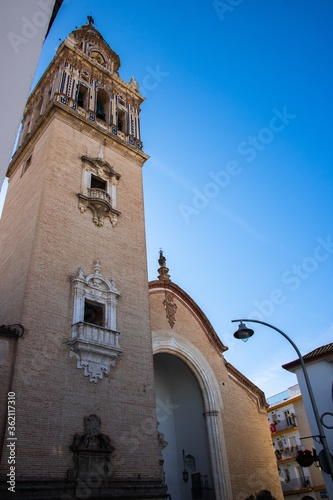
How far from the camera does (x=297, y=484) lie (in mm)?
30266

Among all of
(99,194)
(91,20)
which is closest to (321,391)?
(99,194)

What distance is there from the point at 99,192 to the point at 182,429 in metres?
11.8

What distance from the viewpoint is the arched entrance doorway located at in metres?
17.4

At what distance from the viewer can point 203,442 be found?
17.8 meters

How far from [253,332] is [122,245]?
275 inches

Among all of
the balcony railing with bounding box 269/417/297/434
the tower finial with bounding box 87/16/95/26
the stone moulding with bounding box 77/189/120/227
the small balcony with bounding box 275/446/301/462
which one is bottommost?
the small balcony with bounding box 275/446/301/462

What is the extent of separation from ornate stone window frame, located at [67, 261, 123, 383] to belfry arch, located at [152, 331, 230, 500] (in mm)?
4864

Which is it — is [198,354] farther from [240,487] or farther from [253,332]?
[253,332]

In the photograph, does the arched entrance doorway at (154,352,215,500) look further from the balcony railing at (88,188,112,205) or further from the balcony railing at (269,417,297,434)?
the balcony railing at (269,417,297,434)

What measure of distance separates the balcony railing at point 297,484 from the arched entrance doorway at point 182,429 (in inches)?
645

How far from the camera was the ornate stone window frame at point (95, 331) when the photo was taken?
1187 cm

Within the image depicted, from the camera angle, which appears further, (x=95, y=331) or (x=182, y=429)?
(x=182, y=429)

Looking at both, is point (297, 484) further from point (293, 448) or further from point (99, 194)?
point (99, 194)

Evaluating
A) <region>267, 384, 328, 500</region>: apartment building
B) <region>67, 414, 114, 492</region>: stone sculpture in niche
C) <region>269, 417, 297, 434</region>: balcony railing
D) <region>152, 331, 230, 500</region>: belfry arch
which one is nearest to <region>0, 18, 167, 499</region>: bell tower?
<region>67, 414, 114, 492</region>: stone sculpture in niche
